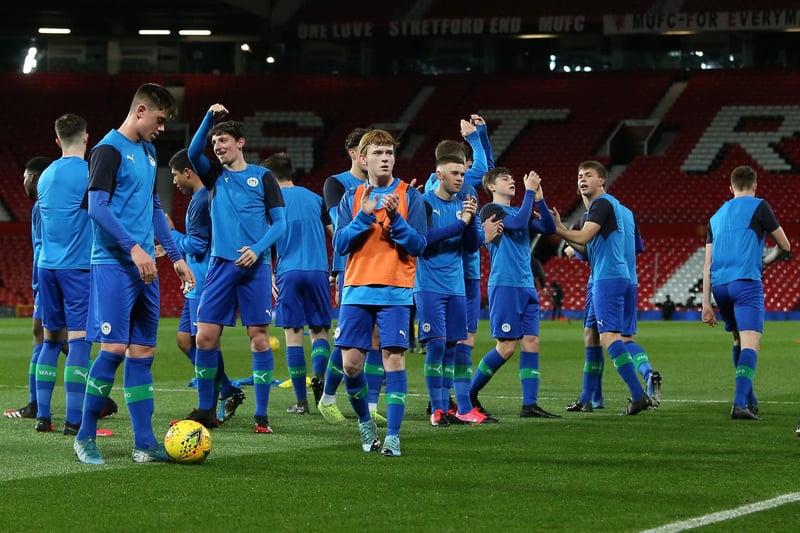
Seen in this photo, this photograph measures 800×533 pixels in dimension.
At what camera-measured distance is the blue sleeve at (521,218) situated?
10164mm

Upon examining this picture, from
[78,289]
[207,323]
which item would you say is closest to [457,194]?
[207,323]

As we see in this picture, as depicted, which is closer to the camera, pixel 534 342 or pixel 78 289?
pixel 78 289

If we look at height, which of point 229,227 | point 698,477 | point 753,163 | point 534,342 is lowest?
point 698,477

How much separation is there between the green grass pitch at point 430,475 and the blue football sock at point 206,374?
0.87 ft

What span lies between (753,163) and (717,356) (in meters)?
23.9

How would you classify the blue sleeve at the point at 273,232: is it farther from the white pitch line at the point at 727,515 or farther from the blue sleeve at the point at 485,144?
the white pitch line at the point at 727,515

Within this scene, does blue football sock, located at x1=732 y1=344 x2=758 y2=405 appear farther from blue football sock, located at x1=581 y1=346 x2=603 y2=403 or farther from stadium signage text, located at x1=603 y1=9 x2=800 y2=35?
stadium signage text, located at x1=603 y1=9 x2=800 y2=35

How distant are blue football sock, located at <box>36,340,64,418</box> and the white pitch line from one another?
211 inches

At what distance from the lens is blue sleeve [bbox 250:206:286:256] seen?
885 centimetres

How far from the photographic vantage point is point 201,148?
8.83m

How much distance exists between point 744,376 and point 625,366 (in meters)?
1.00

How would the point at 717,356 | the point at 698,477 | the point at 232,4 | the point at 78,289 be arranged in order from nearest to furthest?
the point at 698,477 → the point at 78,289 → the point at 717,356 → the point at 232,4

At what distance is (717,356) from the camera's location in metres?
19.5

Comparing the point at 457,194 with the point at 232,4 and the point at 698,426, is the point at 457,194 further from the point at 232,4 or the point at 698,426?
the point at 232,4
